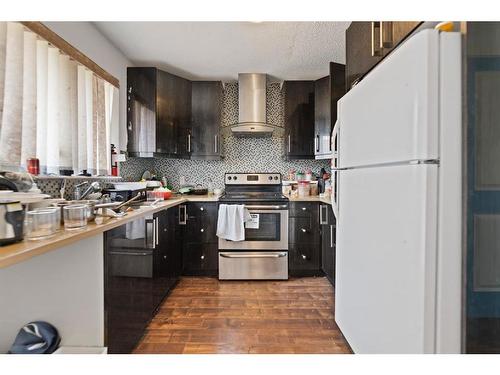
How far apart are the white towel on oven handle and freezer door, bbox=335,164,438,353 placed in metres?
1.37

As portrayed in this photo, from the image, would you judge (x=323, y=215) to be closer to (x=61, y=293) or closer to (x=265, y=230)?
(x=265, y=230)

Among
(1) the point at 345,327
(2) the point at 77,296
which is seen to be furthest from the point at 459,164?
(2) the point at 77,296

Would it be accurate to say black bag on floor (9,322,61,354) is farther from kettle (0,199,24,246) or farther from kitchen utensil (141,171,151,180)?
kitchen utensil (141,171,151,180)

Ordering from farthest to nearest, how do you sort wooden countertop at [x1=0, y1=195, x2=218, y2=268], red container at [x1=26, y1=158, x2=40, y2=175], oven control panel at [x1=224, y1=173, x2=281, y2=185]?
oven control panel at [x1=224, y1=173, x2=281, y2=185]
red container at [x1=26, y1=158, x2=40, y2=175]
wooden countertop at [x1=0, y1=195, x2=218, y2=268]

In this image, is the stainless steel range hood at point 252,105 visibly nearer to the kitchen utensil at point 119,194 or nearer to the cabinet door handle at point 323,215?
the cabinet door handle at point 323,215

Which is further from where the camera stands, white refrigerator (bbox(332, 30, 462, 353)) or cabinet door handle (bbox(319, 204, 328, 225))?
cabinet door handle (bbox(319, 204, 328, 225))

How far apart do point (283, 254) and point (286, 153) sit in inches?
50.4

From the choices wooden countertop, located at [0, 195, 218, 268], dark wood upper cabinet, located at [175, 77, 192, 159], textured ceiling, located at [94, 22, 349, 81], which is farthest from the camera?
dark wood upper cabinet, located at [175, 77, 192, 159]

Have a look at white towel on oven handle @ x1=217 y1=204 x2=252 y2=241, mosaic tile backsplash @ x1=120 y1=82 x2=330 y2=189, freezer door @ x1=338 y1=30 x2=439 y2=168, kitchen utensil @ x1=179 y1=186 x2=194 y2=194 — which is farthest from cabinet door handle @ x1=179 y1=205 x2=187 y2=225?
freezer door @ x1=338 y1=30 x2=439 y2=168

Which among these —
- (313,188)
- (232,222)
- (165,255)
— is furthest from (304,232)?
(165,255)

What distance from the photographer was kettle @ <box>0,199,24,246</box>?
2.63 feet

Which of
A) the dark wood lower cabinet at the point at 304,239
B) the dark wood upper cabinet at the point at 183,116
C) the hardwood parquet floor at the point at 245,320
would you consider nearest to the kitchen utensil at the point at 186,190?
the dark wood upper cabinet at the point at 183,116

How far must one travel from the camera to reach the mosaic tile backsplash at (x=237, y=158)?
336 centimetres
